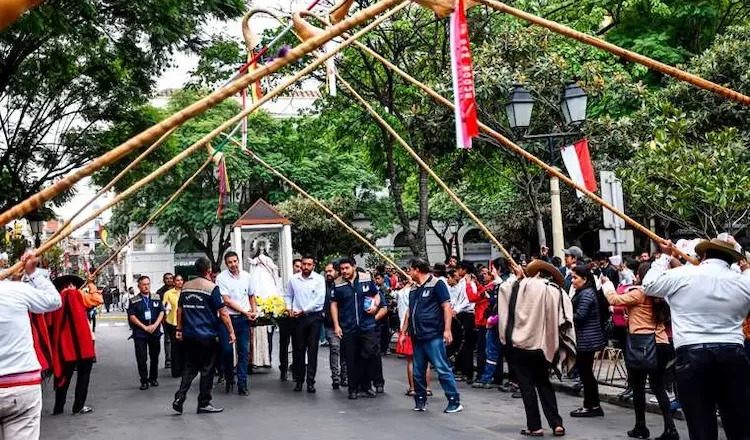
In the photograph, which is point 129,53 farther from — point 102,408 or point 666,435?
point 666,435

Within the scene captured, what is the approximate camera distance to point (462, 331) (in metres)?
14.6

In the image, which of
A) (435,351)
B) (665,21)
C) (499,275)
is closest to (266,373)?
(499,275)

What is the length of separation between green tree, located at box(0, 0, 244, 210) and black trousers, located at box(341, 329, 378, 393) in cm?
601

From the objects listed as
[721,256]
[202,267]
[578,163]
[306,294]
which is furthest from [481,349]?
[721,256]

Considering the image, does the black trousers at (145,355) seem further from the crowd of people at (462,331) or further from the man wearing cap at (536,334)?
the man wearing cap at (536,334)

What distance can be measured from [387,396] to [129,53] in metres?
9.36

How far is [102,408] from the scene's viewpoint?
41.5ft

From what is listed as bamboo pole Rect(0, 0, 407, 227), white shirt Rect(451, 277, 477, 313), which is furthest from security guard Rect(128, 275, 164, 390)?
bamboo pole Rect(0, 0, 407, 227)

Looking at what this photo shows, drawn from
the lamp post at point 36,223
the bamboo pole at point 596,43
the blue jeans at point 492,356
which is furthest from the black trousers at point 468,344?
the lamp post at point 36,223

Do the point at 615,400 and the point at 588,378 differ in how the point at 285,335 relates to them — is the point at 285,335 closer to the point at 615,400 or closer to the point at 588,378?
the point at 615,400

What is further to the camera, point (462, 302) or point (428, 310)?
point (462, 302)

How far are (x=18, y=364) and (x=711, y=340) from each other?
4.81 meters

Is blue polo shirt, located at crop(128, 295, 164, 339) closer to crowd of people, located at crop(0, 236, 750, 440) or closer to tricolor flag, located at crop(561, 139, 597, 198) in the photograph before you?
crowd of people, located at crop(0, 236, 750, 440)

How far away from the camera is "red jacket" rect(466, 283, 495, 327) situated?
44.8ft
